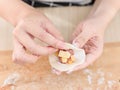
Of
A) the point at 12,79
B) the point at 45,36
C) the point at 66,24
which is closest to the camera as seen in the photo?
the point at 45,36

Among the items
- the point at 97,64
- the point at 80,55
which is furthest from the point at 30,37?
the point at 97,64

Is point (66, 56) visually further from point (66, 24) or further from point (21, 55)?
point (66, 24)

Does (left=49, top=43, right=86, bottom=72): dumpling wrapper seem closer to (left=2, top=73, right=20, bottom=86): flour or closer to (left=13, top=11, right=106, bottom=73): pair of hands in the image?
(left=13, top=11, right=106, bottom=73): pair of hands

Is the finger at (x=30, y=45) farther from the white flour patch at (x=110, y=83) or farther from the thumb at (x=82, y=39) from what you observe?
the white flour patch at (x=110, y=83)

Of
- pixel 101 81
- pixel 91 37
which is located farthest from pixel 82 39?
pixel 101 81

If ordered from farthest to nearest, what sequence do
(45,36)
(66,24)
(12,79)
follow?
(66,24)
(12,79)
(45,36)

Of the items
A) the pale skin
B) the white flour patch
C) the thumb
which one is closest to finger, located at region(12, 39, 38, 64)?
the pale skin
